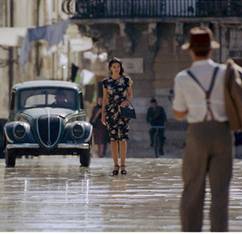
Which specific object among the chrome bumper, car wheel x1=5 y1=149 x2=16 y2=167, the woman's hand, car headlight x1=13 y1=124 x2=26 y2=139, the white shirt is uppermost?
the white shirt

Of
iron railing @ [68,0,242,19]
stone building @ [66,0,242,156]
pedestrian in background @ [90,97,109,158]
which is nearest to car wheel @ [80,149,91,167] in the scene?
pedestrian in background @ [90,97,109,158]

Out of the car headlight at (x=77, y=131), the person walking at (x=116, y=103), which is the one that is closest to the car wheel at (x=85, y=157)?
the car headlight at (x=77, y=131)

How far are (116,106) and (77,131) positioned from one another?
3457 millimetres

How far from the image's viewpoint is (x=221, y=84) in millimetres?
11445

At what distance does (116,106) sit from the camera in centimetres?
2097

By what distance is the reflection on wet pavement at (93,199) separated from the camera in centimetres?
1405

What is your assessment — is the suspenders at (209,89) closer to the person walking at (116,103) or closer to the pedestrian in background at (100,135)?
the person walking at (116,103)

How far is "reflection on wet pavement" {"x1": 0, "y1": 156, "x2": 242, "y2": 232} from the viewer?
14055 millimetres

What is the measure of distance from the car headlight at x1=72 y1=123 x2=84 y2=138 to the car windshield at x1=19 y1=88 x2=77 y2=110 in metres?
1.07

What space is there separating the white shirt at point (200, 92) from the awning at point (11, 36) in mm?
31072

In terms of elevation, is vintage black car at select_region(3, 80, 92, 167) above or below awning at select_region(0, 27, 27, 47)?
below

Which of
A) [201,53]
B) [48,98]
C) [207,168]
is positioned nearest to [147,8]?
[48,98]

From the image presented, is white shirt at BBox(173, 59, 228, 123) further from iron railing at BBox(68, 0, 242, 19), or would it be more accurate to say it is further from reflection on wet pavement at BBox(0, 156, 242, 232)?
iron railing at BBox(68, 0, 242, 19)

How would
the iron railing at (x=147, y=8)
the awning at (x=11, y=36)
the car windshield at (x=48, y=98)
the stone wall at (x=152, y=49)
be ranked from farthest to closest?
1. the awning at (x=11, y=36)
2. the stone wall at (x=152, y=49)
3. the iron railing at (x=147, y=8)
4. the car windshield at (x=48, y=98)
